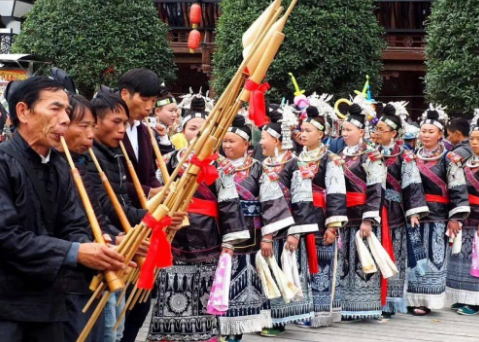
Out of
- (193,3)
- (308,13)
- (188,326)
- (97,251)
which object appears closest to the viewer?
(97,251)

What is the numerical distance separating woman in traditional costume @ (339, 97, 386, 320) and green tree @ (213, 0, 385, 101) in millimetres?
4981

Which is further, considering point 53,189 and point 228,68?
point 228,68

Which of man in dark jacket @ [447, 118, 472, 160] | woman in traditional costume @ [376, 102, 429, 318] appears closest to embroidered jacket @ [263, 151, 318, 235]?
woman in traditional costume @ [376, 102, 429, 318]

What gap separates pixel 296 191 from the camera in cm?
808

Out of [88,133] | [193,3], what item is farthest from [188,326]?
[193,3]

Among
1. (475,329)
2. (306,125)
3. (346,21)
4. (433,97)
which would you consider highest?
(346,21)

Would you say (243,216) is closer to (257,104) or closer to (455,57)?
(257,104)

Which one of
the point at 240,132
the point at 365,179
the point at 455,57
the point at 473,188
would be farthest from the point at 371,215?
the point at 455,57

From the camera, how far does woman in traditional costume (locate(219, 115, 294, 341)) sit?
7.45 metres

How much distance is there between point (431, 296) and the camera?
947 centimetres

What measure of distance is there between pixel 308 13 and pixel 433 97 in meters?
2.53

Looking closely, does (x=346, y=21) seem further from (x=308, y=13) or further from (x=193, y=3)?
(x=193, y=3)

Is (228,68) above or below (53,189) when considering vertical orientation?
above

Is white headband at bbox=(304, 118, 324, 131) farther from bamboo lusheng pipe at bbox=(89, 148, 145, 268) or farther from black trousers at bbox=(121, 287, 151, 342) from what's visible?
bamboo lusheng pipe at bbox=(89, 148, 145, 268)
